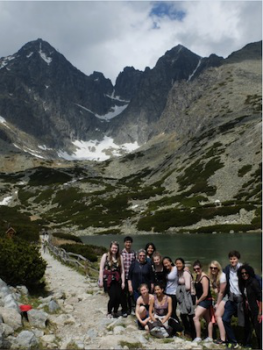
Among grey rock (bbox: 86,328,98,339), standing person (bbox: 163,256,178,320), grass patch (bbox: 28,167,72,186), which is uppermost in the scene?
grass patch (bbox: 28,167,72,186)

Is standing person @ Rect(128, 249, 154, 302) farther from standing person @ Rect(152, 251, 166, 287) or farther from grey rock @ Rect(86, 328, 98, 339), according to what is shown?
grey rock @ Rect(86, 328, 98, 339)

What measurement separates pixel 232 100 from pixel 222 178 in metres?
103

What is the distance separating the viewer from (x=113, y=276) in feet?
42.0

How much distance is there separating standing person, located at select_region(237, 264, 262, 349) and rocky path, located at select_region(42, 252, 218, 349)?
148cm

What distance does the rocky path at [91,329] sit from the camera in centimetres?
975

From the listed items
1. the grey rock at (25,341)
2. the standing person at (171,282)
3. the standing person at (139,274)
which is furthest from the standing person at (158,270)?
the grey rock at (25,341)

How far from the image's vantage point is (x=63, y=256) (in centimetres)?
3041

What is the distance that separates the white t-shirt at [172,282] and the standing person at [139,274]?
627 mm

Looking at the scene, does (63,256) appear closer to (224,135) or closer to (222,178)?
(222,178)

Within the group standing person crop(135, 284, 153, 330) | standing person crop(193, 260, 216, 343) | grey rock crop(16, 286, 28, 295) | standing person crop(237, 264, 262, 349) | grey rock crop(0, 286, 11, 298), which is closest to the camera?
standing person crop(237, 264, 262, 349)

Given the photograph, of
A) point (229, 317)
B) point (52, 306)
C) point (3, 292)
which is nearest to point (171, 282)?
point (229, 317)

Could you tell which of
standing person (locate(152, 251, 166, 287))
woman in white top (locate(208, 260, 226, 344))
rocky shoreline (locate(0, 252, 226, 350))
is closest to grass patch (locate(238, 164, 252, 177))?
rocky shoreline (locate(0, 252, 226, 350))

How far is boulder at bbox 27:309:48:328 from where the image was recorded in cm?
1100

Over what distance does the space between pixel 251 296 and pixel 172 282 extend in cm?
296
